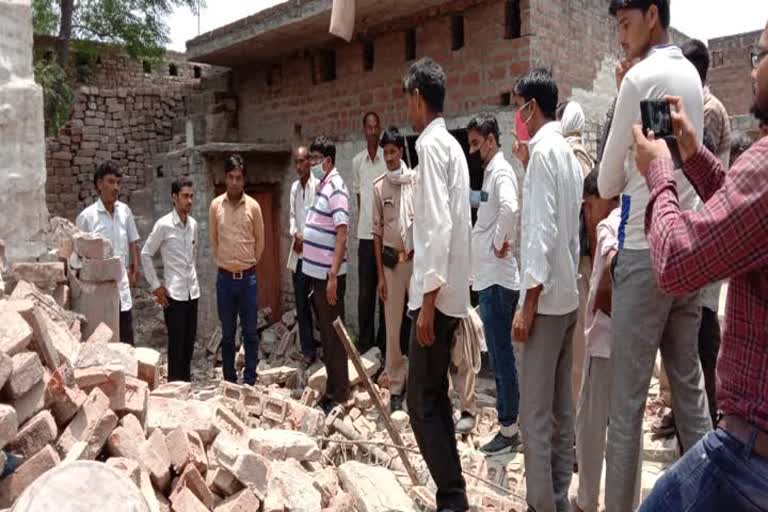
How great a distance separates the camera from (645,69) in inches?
91.7

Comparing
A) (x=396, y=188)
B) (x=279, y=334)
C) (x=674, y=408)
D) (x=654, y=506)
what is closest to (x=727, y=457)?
(x=654, y=506)

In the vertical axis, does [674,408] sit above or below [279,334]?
above

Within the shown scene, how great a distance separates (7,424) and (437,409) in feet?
5.85

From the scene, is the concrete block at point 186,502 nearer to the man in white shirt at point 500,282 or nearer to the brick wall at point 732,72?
the man in white shirt at point 500,282

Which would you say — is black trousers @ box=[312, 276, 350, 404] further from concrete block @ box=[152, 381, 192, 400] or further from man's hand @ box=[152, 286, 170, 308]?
man's hand @ box=[152, 286, 170, 308]

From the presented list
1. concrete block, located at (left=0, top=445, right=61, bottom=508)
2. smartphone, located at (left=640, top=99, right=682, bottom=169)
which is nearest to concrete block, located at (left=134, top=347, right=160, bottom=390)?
concrete block, located at (left=0, top=445, right=61, bottom=508)

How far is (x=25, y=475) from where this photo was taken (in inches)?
101

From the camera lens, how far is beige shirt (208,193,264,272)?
588cm

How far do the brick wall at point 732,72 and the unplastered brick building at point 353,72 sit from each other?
7.60 metres

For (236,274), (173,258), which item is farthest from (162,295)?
(236,274)

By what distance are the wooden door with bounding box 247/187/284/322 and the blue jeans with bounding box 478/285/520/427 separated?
5614 millimetres

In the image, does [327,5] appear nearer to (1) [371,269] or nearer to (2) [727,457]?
(1) [371,269]

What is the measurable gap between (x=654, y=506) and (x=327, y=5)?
693cm

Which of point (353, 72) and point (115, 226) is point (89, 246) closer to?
point (115, 226)
